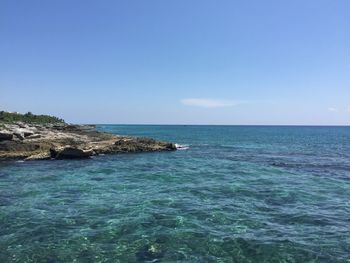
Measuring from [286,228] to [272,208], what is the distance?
447cm

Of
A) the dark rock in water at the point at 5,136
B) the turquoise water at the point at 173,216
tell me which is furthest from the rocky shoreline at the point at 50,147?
the turquoise water at the point at 173,216

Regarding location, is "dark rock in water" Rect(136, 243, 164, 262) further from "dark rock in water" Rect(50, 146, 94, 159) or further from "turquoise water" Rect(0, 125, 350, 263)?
"dark rock in water" Rect(50, 146, 94, 159)

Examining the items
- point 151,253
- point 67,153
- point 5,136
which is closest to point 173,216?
point 151,253

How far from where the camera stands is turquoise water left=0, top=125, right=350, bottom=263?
1808 cm

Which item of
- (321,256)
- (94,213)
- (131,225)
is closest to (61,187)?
(94,213)

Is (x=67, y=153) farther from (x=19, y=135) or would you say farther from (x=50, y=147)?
(x=19, y=135)

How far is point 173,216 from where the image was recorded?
23.9 metres

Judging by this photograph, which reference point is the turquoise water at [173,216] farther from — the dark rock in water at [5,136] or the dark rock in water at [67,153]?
the dark rock in water at [5,136]

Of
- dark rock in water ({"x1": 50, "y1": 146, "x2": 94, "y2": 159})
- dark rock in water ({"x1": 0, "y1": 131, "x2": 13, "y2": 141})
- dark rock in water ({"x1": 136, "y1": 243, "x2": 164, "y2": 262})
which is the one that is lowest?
dark rock in water ({"x1": 136, "y1": 243, "x2": 164, "y2": 262})

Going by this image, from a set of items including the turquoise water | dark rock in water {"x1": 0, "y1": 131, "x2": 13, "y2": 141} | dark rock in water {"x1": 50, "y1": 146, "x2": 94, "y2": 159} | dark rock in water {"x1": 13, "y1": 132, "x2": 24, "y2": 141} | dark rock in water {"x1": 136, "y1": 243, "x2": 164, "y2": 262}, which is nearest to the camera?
dark rock in water {"x1": 136, "y1": 243, "x2": 164, "y2": 262}

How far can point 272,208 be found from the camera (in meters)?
26.0

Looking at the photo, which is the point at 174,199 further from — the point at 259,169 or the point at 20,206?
the point at 259,169

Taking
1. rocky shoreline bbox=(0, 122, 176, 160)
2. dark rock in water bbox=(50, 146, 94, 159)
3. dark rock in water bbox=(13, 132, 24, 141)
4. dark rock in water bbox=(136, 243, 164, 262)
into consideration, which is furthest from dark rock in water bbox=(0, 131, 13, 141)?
dark rock in water bbox=(136, 243, 164, 262)

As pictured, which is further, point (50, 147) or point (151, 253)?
point (50, 147)
